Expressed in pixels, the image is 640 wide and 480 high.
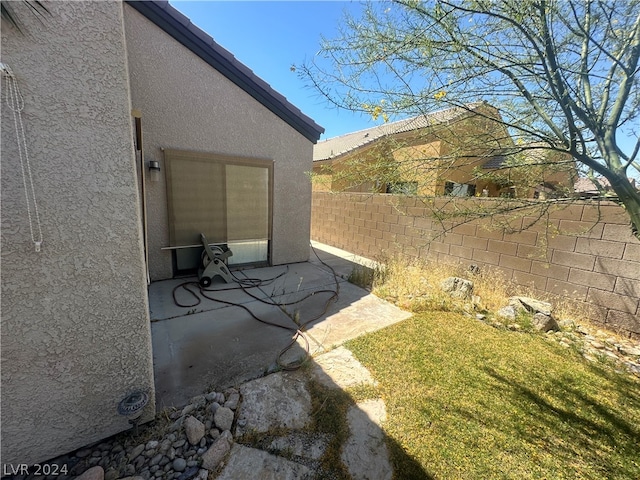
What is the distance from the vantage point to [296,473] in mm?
1832

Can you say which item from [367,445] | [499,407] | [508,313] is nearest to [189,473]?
[367,445]

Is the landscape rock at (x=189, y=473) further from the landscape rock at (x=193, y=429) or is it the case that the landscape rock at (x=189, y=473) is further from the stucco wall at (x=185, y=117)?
the stucco wall at (x=185, y=117)

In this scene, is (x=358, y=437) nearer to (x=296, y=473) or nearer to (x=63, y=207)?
(x=296, y=473)

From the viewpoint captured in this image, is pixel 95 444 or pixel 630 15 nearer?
pixel 95 444

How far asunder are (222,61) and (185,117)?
1.49 m

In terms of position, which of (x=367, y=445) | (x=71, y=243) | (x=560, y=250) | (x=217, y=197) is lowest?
(x=367, y=445)

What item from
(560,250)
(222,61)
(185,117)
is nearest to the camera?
(560,250)

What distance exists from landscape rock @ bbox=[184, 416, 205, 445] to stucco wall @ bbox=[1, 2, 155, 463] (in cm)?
60

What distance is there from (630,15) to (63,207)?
4646mm

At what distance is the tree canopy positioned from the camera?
2008 mm

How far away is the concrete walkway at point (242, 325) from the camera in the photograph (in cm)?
279

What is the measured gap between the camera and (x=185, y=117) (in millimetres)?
5270

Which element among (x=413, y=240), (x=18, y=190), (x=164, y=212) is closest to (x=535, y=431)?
(x=18, y=190)

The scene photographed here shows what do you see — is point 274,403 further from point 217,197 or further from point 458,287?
point 217,197
